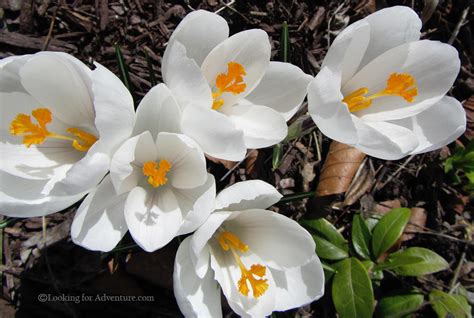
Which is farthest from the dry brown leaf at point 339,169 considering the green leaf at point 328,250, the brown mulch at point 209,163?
the green leaf at point 328,250

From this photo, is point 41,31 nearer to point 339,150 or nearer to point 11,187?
point 11,187

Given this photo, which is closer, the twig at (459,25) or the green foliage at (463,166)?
the green foliage at (463,166)

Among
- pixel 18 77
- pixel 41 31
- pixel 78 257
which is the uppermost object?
pixel 18 77

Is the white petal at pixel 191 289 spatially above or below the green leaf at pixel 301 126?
below

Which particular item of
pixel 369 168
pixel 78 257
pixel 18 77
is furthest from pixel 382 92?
pixel 78 257

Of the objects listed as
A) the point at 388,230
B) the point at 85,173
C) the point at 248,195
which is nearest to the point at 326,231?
the point at 388,230

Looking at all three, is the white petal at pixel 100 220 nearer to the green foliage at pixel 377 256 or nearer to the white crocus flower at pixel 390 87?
the white crocus flower at pixel 390 87
